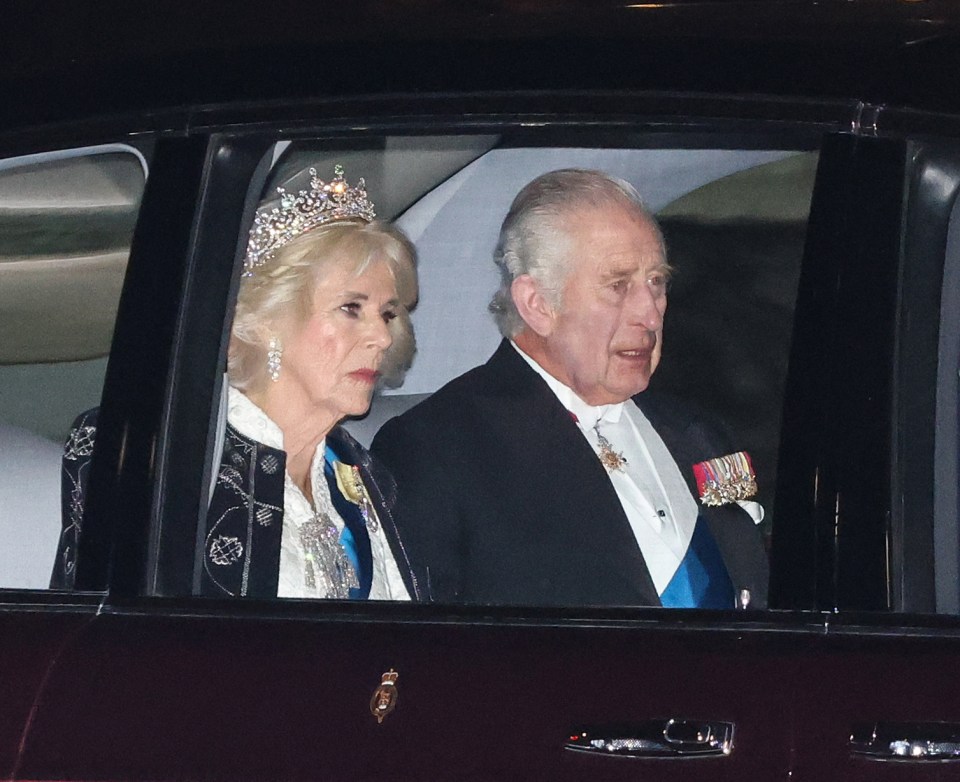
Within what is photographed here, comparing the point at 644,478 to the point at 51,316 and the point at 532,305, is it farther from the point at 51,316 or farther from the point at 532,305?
the point at 51,316

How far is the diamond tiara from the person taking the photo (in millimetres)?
2463

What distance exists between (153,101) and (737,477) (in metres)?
0.97

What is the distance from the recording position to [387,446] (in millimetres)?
2521

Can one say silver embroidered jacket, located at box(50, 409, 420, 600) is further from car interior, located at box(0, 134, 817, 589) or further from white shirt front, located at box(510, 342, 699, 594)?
white shirt front, located at box(510, 342, 699, 594)

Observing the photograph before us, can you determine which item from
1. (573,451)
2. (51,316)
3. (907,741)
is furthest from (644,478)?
(51,316)

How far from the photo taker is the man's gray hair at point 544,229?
2424 millimetres

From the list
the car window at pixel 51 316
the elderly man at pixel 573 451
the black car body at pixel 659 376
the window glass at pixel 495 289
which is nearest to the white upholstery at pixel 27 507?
the car window at pixel 51 316

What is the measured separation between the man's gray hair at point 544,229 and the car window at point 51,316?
530 mm

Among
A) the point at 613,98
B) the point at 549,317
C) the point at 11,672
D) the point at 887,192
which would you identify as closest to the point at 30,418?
the point at 11,672

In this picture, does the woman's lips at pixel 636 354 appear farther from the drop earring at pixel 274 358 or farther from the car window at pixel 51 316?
the car window at pixel 51 316

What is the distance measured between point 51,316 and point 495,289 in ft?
2.20

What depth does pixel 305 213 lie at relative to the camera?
2.54 m

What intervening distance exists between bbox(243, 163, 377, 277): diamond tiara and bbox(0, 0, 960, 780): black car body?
73mm

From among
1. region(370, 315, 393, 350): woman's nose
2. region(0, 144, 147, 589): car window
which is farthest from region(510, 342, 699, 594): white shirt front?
region(0, 144, 147, 589): car window
